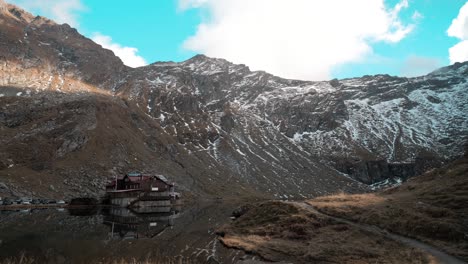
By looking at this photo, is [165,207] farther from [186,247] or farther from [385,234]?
[385,234]

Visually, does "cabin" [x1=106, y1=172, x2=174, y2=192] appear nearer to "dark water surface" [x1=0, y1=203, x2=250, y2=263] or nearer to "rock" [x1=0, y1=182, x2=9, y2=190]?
"rock" [x1=0, y1=182, x2=9, y2=190]

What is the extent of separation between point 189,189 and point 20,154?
7300 centimetres

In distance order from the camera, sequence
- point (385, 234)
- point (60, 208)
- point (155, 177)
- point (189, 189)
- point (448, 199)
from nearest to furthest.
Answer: point (385, 234), point (448, 199), point (60, 208), point (155, 177), point (189, 189)

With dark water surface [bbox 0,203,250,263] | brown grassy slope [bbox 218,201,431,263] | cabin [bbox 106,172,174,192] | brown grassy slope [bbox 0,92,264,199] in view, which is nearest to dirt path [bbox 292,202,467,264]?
brown grassy slope [bbox 218,201,431,263]

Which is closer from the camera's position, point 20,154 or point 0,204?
point 0,204

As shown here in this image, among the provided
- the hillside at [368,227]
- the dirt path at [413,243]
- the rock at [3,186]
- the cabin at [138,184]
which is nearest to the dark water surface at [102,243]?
the hillside at [368,227]

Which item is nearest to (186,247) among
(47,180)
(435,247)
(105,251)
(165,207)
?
(105,251)

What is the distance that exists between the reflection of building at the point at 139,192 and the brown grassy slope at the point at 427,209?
72.2 m

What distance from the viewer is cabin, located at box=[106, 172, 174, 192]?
439 feet

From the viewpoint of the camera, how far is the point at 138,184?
13412cm

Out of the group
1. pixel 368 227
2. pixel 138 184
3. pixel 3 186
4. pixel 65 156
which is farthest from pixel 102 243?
pixel 65 156

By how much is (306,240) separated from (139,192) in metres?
89.3

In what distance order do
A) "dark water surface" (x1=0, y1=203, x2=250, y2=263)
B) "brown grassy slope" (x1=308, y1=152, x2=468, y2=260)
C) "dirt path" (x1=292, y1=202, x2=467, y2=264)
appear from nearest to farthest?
1. "dirt path" (x1=292, y1=202, x2=467, y2=264)
2. "brown grassy slope" (x1=308, y1=152, x2=468, y2=260)
3. "dark water surface" (x1=0, y1=203, x2=250, y2=263)

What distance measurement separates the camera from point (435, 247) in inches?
1517
